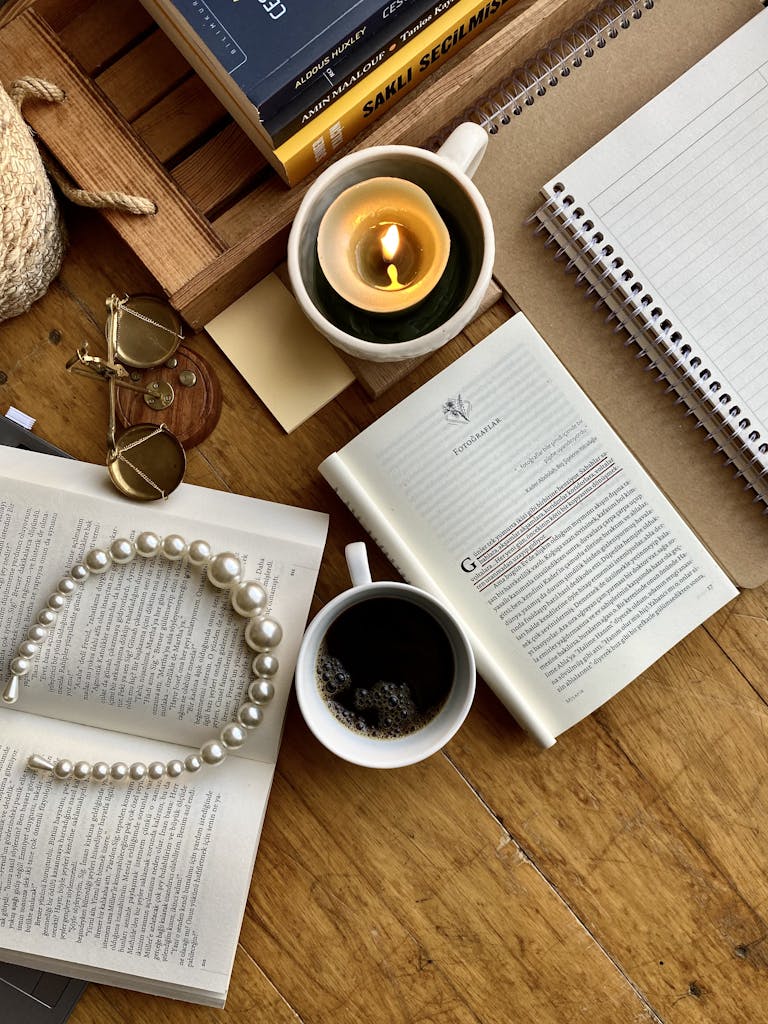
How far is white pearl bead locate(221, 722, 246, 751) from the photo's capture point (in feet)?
2.23

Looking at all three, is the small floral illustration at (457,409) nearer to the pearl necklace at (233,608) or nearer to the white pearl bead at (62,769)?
the pearl necklace at (233,608)

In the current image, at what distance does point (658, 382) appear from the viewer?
0.69 meters

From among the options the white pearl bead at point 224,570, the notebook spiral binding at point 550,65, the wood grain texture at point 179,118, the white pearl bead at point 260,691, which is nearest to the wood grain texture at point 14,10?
the wood grain texture at point 179,118

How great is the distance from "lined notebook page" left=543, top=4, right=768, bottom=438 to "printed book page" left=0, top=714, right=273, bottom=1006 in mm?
509

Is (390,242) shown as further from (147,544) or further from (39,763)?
(39,763)

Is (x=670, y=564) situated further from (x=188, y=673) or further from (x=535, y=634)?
(x=188, y=673)

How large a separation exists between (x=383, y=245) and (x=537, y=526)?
0.82 feet

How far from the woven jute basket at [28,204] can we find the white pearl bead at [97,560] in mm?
201

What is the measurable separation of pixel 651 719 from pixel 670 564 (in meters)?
0.13

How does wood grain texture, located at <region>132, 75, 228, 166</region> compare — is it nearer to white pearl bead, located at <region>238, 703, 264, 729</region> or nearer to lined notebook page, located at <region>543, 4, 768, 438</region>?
lined notebook page, located at <region>543, 4, 768, 438</region>

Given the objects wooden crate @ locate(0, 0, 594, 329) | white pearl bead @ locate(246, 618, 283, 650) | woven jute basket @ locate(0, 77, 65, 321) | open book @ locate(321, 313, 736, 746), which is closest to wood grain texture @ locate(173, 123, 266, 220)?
wooden crate @ locate(0, 0, 594, 329)

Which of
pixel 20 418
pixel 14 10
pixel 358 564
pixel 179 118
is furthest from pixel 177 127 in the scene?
pixel 358 564

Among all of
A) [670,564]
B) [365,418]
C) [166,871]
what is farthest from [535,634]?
[166,871]

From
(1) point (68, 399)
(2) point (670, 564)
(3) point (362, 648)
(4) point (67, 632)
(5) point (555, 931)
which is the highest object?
(1) point (68, 399)
